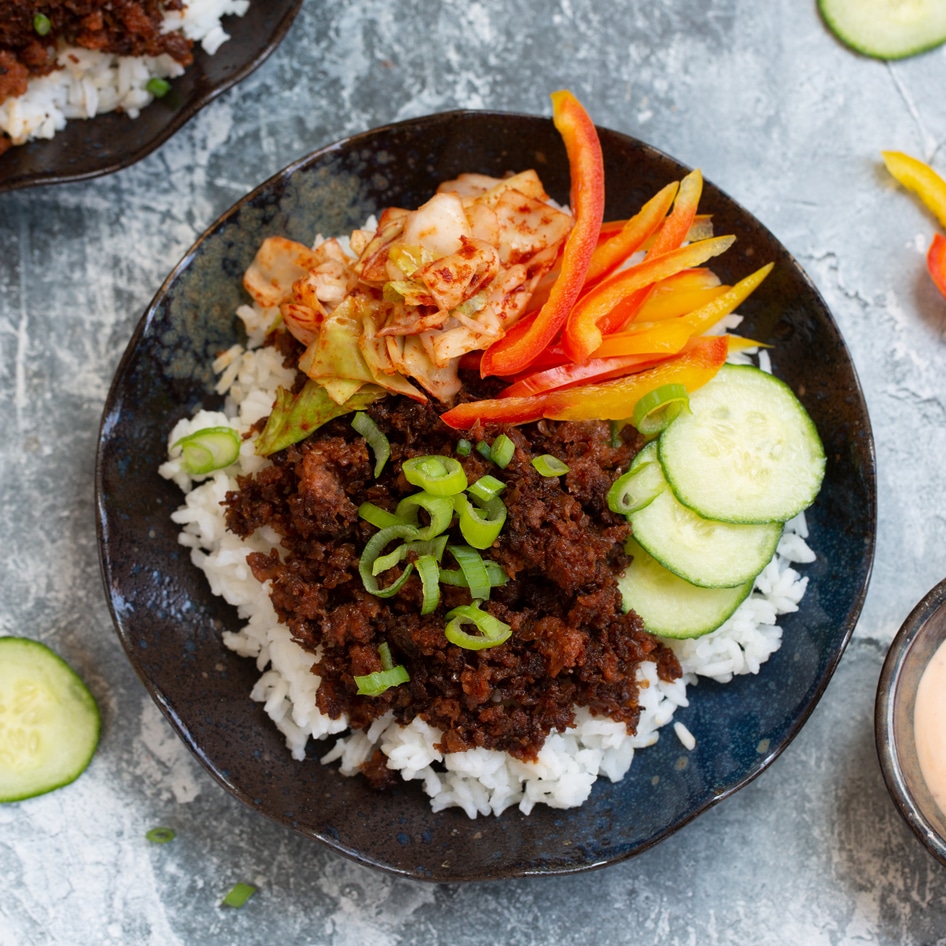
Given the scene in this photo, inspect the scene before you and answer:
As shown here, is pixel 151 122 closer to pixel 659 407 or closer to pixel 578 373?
pixel 578 373

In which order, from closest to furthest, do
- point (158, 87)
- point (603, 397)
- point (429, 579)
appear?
point (429, 579), point (603, 397), point (158, 87)

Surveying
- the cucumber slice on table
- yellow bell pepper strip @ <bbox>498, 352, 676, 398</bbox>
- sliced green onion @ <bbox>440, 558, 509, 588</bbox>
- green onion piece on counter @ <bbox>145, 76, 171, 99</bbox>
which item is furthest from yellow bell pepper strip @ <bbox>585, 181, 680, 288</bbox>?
green onion piece on counter @ <bbox>145, 76, 171, 99</bbox>

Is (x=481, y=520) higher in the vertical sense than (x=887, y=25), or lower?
lower

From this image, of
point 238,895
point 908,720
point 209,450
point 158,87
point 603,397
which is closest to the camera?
point 603,397

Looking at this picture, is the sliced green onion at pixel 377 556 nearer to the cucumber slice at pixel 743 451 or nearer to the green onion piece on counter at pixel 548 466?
the green onion piece on counter at pixel 548 466

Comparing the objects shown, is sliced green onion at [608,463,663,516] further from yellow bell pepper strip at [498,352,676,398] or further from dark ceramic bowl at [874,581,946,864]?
dark ceramic bowl at [874,581,946,864]

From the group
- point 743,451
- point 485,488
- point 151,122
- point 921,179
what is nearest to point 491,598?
point 485,488

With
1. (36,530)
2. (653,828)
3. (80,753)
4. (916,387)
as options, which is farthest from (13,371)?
(916,387)
